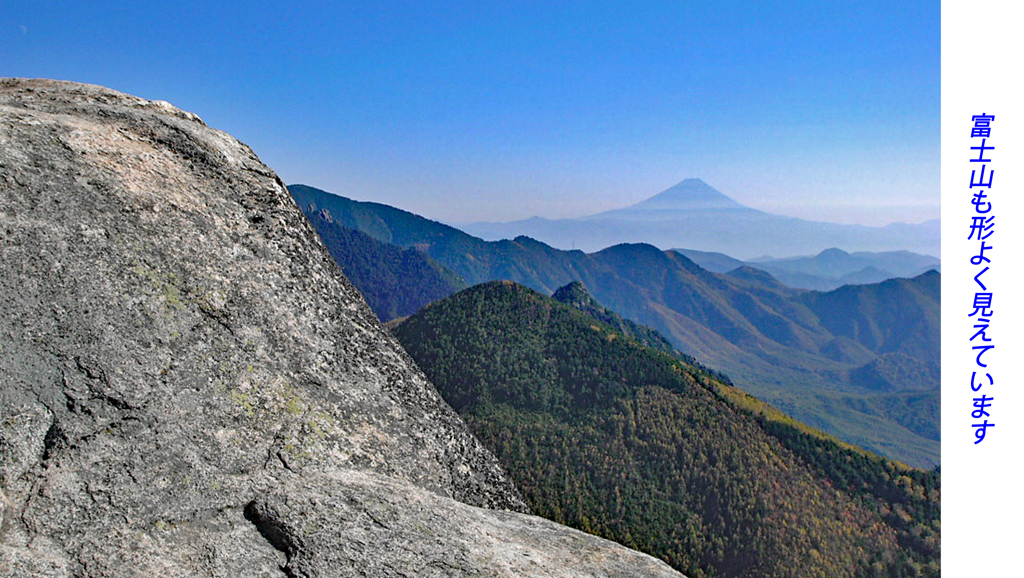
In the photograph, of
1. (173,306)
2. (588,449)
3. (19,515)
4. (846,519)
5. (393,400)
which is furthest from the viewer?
(588,449)

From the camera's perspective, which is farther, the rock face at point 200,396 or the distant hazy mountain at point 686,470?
the distant hazy mountain at point 686,470

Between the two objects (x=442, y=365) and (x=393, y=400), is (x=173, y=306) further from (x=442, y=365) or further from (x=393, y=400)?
(x=442, y=365)

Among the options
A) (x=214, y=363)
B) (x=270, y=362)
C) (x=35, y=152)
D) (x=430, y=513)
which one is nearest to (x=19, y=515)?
(x=214, y=363)

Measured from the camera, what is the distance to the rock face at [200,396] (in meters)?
5.65

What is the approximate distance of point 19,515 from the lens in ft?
17.3

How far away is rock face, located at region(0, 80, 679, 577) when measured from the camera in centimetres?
565

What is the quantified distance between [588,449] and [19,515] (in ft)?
507

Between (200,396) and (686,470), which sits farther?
(686,470)

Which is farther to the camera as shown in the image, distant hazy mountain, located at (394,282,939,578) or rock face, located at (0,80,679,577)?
distant hazy mountain, located at (394,282,939,578)

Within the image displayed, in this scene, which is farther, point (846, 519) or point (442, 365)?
point (442, 365)

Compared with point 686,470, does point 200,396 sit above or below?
above

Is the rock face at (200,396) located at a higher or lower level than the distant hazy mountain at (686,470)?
higher

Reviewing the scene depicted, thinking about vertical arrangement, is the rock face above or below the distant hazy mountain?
above

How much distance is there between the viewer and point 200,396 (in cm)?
679
